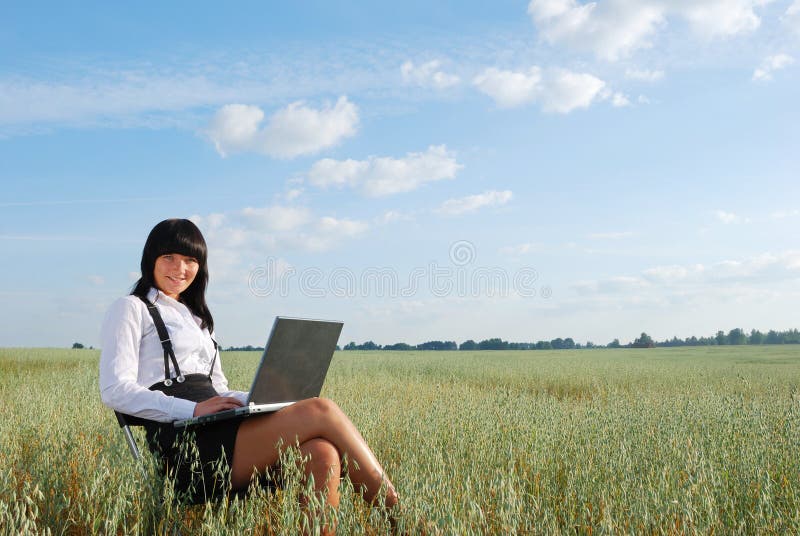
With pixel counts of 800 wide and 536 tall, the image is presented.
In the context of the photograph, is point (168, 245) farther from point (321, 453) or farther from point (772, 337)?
point (772, 337)

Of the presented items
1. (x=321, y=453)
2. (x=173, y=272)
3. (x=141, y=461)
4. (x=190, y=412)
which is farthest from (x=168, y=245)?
(x=321, y=453)

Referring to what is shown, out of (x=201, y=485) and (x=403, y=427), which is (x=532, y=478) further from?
(x=201, y=485)

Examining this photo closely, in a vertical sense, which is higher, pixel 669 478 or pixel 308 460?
pixel 308 460

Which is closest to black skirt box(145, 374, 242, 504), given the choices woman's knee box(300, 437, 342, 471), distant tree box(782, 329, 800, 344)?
woman's knee box(300, 437, 342, 471)

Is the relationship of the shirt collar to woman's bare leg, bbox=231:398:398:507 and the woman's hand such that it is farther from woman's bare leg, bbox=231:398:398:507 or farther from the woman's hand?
woman's bare leg, bbox=231:398:398:507

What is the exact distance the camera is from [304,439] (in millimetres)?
2502

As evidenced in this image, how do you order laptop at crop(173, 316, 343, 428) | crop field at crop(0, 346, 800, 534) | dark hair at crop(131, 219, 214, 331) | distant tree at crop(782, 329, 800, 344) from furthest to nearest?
distant tree at crop(782, 329, 800, 344)
dark hair at crop(131, 219, 214, 331)
laptop at crop(173, 316, 343, 428)
crop field at crop(0, 346, 800, 534)

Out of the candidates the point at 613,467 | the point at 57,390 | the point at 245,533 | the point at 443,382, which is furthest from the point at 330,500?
the point at 443,382

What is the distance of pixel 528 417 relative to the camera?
451 cm

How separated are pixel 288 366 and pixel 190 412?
461 millimetres

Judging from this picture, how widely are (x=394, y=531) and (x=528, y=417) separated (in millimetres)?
2362

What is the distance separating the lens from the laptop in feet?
7.86

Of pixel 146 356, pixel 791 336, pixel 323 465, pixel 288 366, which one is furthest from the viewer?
pixel 791 336

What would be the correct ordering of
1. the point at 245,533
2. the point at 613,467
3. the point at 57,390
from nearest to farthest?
the point at 245,533 → the point at 613,467 → the point at 57,390
